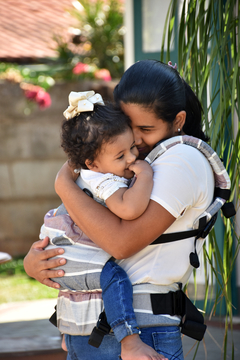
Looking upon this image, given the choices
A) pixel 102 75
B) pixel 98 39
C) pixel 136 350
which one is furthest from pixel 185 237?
pixel 98 39

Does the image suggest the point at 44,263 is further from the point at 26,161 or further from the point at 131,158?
the point at 26,161

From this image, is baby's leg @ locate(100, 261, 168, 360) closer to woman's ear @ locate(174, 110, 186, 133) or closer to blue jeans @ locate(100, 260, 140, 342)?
blue jeans @ locate(100, 260, 140, 342)

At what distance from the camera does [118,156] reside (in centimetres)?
152

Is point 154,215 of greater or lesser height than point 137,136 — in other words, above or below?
below

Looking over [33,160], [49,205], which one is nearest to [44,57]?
[33,160]

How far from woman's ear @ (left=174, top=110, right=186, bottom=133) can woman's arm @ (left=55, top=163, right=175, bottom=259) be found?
0.33 meters

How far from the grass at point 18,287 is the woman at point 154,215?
3.65 metres

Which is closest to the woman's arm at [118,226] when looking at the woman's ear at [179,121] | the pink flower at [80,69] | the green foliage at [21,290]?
the woman's ear at [179,121]

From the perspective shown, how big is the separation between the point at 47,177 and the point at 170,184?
17.5ft

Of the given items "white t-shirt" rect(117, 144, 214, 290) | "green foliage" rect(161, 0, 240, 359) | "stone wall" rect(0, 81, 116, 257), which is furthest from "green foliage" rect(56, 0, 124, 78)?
"white t-shirt" rect(117, 144, 214, 290)

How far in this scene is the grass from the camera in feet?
16.4

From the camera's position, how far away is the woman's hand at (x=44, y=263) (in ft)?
4.91

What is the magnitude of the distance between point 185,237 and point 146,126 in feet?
1.29

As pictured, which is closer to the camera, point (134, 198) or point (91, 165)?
point (134, 198)
